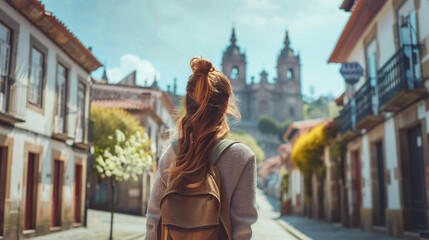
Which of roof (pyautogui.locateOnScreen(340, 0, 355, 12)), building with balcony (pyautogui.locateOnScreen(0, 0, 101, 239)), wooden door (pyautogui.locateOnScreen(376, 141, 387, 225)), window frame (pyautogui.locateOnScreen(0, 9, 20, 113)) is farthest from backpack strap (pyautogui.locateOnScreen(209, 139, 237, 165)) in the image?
roof (pyautogui.locateOnScreen(340, 0, 355, 12))

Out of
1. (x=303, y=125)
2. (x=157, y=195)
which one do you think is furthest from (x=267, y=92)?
(x=157, y=195)

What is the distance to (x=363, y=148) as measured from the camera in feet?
53.0

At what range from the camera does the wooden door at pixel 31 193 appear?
44.9 feet

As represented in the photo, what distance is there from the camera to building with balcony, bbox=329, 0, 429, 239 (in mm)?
10852

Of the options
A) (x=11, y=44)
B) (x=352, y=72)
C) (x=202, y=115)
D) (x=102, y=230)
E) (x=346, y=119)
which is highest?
(x=352, y=72)

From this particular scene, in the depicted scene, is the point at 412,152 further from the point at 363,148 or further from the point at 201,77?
the point at 201,77

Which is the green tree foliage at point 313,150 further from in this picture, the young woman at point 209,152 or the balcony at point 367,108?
the young woman at point 209,152

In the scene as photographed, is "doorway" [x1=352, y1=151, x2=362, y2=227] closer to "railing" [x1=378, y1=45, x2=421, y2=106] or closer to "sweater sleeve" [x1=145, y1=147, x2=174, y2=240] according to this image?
"railing" [x1=378, y1=45, x2=421, y2=106]

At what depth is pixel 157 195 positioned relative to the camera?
7.21ft

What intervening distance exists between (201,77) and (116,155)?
38.3 ft

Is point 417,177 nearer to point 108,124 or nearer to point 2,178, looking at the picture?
point 2,178

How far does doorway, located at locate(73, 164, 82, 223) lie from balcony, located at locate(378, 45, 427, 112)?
1119cm

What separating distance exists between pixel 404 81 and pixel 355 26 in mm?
5610

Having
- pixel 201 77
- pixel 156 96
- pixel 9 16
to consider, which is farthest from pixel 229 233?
pixel 156 96
